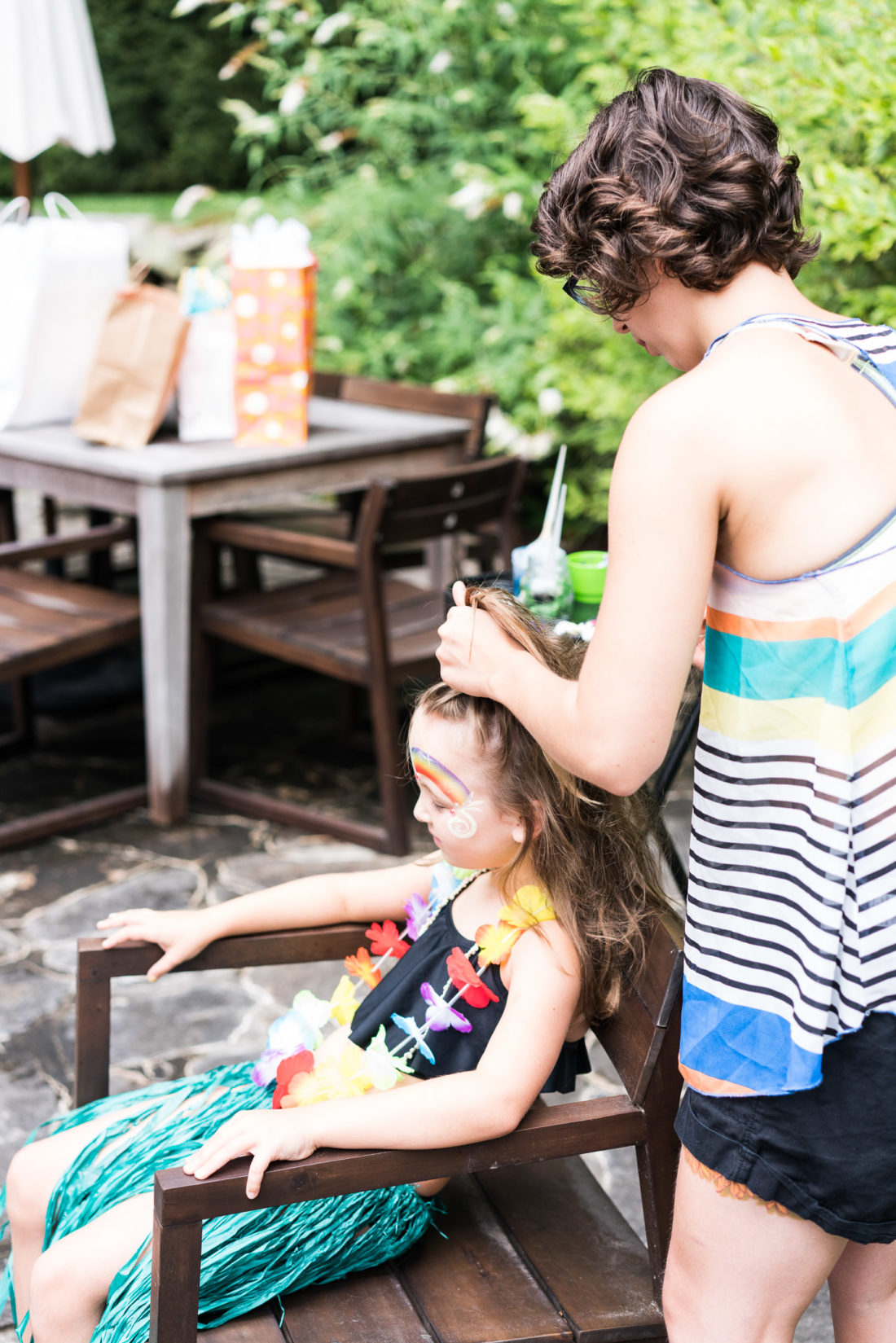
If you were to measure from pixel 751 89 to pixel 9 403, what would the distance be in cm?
220

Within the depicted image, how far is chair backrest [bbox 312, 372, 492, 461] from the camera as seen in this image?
438 cm

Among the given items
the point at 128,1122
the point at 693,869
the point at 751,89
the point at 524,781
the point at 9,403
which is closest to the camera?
the point at 693,869

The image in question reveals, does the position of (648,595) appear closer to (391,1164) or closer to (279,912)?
(391,1164)

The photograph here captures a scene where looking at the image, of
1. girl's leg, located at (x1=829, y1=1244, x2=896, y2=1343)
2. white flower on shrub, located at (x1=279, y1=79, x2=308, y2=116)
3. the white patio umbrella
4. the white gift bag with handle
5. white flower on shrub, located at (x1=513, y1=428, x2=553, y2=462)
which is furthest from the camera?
white flower on shrub, located at (x1=279, y1=79, x2=308, y2=116)

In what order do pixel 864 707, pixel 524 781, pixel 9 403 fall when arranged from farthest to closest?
1. pixel 9 403
2. pixel 524 781
3. pixel 864 707

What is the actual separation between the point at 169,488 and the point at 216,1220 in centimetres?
228

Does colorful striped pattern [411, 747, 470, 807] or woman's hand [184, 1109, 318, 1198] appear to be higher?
colorful striped pattern [411, 747, 470, 807]

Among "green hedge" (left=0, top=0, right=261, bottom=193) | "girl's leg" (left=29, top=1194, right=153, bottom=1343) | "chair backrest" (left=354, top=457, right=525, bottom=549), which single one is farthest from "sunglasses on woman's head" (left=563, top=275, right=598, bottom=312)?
"green hedge" (left=0, top=0, right=261, bottom=193)

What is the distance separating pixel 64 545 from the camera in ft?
11.6

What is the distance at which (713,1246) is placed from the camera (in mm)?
1152

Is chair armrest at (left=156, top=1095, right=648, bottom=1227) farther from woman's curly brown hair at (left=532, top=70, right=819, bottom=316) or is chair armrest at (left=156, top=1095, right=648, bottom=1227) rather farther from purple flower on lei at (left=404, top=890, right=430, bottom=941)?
woman's curly brown hair at (left=532, top=70, right=819, bottom=316)

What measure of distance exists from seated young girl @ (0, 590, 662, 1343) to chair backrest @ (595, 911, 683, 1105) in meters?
0.03

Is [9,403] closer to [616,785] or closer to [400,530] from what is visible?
[400,530]

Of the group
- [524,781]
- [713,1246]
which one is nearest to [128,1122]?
[524,781]
